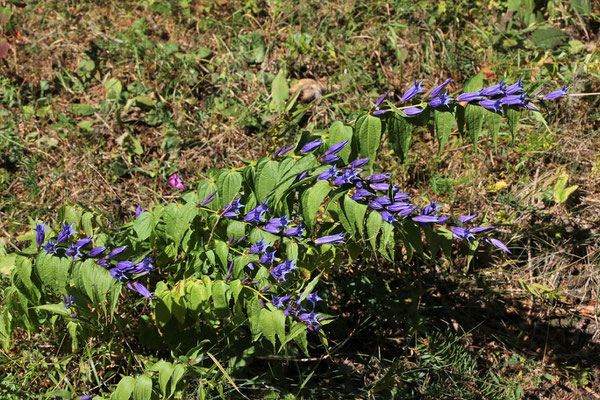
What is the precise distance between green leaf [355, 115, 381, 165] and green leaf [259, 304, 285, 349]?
70 centimetres

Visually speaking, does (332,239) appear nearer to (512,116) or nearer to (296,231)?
(296,231)

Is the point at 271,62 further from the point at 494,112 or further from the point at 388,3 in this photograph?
the point at 494,112

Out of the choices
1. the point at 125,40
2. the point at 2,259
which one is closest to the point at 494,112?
the point at 2,259

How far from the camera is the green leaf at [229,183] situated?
2.19 metres

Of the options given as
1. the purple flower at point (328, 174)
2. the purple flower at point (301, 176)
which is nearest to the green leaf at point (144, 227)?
the purple flower at point (301, 176)

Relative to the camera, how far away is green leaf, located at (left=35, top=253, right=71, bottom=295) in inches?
80.7

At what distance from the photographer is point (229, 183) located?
219 centimetres

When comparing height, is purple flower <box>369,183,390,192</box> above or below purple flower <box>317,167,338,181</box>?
below

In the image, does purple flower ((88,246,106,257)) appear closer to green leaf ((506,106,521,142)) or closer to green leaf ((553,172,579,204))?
green leaf ((506,106,521,142))

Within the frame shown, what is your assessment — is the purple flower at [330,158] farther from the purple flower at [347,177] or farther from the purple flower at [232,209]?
the purple flower at [232,209]

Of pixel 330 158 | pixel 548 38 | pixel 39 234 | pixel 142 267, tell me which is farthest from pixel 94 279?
pixel 548 38

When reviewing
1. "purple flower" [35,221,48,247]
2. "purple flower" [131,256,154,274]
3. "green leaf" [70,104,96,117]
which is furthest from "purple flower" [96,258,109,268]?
"green leaf" [70,104,96,117]

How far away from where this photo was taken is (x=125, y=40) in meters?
4.70

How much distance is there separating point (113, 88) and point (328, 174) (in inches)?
123
